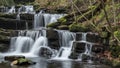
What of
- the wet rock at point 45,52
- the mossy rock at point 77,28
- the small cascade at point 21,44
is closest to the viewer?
the wet rock at point 45,52

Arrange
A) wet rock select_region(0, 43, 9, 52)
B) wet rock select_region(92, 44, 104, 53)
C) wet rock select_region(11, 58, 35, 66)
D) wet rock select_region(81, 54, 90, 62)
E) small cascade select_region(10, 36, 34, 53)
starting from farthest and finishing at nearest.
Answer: wet rock select_region(0, 43, 9, 52) < small cascade select_region(10, 36, 34, 53) < wet rock select_region(92, 44, 104, 53) < wet rock select_region(81, 54, 90, 62) < wet rock select_region(11, 58, 35, 66)

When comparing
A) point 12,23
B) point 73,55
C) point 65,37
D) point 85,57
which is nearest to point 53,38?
point 65,37

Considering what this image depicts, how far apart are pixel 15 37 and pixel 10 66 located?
28.4 feet

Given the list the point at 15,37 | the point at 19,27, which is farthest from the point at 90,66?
the point at 19,27

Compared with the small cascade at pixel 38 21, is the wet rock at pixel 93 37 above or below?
below

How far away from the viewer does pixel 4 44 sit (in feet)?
84.1

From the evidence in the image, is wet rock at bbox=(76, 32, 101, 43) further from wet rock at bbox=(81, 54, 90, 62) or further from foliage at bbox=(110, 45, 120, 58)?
wet rock at bbox=(81, 54, 90, 62)

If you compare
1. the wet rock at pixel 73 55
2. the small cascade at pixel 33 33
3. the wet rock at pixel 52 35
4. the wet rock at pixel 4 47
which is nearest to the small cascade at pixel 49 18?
the small cascade at pixel 33 33

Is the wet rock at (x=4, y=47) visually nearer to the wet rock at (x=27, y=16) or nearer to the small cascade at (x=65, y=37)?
the small cascade at (x=65, y=37)

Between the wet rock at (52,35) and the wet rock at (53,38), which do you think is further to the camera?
the wet rock at (52,35)

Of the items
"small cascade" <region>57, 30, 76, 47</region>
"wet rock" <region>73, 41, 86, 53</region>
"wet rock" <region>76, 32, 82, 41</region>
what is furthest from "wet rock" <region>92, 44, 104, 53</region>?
"small cascade" <region>57, 30, 76, 47</region>

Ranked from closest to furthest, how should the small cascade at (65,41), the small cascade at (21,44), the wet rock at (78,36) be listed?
the small cascade at (65,41) < the wet rock at (78,36) < the small cascade at (21,44)

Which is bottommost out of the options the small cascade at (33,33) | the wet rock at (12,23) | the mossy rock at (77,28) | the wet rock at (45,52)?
the wet rock at (45,52)

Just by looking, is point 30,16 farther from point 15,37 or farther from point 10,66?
point 10,66
